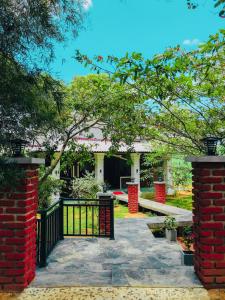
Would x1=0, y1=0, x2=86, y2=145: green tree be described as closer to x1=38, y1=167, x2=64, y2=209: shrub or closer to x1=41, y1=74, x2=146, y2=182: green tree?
x1=41, y1=74, x2=146, y2=182: green tree

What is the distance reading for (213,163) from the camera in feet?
11.8

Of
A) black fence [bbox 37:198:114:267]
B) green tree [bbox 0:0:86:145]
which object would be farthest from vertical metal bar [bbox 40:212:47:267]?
green tree [bbox 0:0:86:145]

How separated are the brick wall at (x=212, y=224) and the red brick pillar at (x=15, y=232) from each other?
2104mm

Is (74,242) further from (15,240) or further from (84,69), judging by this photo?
(84,69)

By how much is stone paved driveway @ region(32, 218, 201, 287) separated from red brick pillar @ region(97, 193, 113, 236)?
37 centimetres

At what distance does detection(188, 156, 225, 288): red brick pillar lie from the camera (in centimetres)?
353

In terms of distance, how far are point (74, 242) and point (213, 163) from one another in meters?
4.26

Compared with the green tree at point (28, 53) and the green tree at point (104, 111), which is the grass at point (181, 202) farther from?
the green tree at point (28, 53)

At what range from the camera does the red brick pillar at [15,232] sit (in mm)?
3477

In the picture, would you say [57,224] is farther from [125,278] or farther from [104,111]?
[125,278]

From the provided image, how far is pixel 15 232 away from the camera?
3.50 m

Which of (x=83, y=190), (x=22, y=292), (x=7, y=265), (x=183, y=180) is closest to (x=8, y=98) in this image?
(x=7, y=265)

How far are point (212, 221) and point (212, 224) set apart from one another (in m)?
0.04

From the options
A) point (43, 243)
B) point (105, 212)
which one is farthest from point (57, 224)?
point (43, 243)
